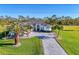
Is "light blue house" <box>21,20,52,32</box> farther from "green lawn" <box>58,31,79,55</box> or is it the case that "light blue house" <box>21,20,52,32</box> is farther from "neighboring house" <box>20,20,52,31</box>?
"green lawn" <box>58,31,79,55</box>

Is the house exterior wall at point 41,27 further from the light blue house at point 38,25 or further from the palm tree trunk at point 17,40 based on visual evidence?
the palm tree trunk at point 17,40

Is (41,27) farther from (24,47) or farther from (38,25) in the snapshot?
(24,47)

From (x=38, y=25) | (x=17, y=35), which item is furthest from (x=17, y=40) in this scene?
(x=38, y=25)

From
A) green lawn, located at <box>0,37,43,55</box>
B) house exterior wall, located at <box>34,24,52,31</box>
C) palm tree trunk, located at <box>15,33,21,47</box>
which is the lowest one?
green lawn, located at <box>0,37,43,55</box>

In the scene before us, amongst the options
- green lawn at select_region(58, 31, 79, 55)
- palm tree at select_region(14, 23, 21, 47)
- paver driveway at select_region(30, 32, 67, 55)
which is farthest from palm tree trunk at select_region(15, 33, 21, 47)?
green lawn at select_region(58, 31, 79, 55)

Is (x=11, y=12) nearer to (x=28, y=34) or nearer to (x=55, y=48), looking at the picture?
(x=28, y=34)

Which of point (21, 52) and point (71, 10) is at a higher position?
point (71, 10)
